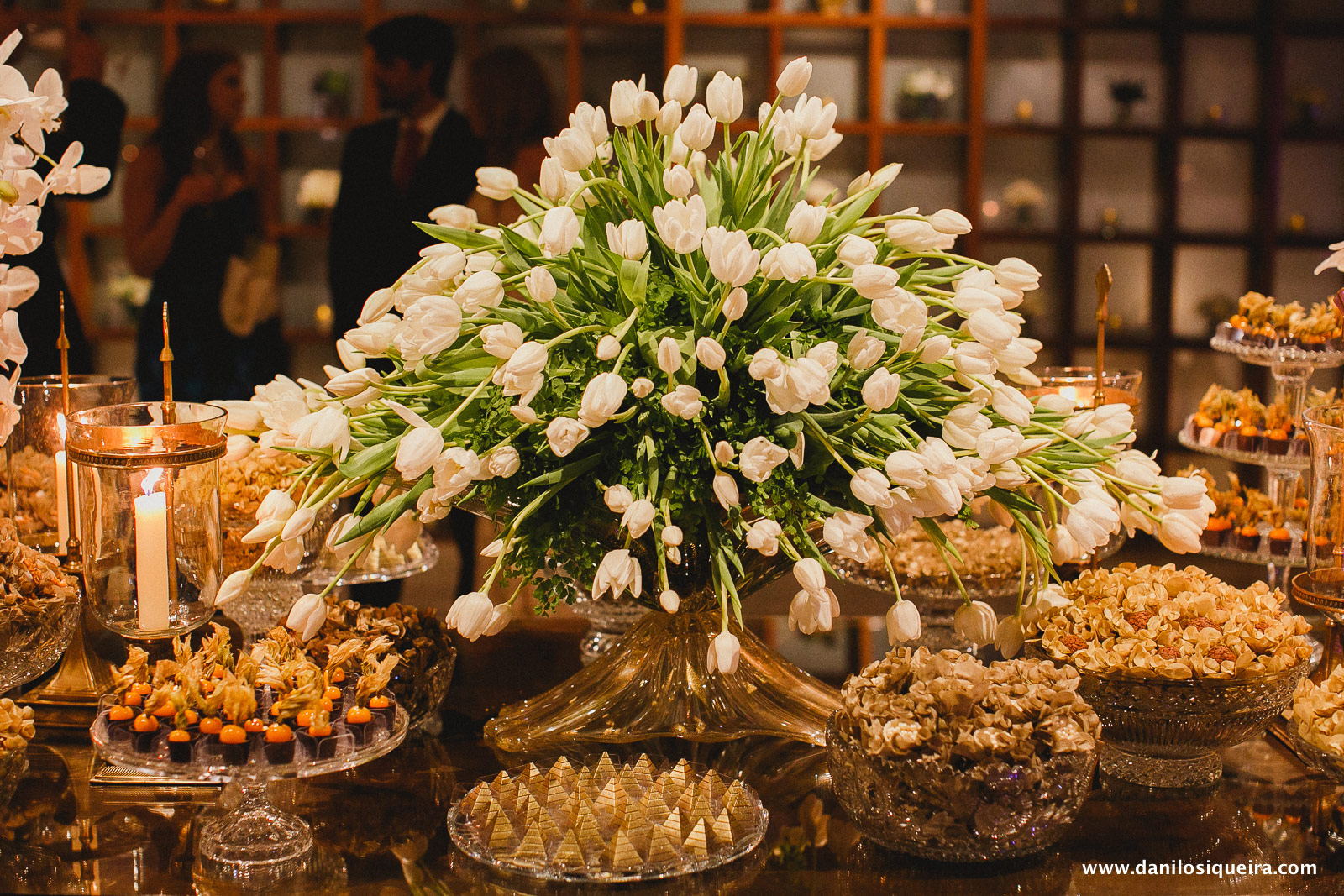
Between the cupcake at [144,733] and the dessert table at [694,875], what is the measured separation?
10 centimetres

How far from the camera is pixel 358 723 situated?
1.03 metres


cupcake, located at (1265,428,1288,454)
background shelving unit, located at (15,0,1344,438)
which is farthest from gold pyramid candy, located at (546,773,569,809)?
background shelving unit, located at (15,0,1344,438)

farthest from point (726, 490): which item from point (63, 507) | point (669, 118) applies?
point (63, 507)

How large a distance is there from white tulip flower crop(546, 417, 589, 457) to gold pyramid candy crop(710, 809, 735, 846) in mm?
311

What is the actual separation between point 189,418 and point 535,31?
10.6 ft

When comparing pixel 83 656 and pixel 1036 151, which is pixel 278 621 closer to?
pixel 83 656

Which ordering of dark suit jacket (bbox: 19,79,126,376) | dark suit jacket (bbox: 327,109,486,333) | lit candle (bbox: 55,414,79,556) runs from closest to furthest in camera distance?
1. lit candle (bbox: 55,414,79,556)
2. dark suit jacket (bbox: 19,79,126,376)
3. dark suit jacket (bbox: 327,109,486,333)

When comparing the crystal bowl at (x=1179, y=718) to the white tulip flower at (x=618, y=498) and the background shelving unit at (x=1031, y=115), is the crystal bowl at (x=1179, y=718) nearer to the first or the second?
the white tulip flower at (x=618, y=498)

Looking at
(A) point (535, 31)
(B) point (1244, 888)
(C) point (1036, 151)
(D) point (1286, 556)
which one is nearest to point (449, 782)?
(B) point (1244, 888)

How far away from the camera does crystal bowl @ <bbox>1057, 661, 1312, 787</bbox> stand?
43.3 inches

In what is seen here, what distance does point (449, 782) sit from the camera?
1.17 m

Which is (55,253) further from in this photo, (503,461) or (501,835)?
(501,835)

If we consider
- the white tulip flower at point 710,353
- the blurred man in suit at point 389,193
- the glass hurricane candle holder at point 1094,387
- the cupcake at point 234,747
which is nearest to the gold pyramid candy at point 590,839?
the cupcake at point 234,747

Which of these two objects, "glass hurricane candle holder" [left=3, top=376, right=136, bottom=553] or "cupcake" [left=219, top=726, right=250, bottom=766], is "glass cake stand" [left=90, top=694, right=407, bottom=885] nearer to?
"cupcake" [left=219, top=726, right=250, bottom=766]
